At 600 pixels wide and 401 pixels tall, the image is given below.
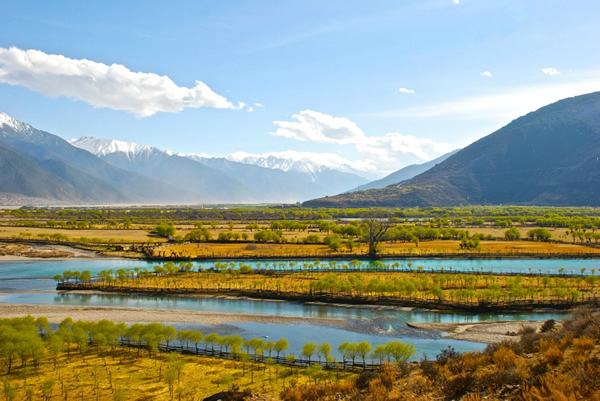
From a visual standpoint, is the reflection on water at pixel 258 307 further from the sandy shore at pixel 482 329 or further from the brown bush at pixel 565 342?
the brown bush at pixel 565 342

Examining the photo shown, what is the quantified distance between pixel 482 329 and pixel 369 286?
1531 centimetres

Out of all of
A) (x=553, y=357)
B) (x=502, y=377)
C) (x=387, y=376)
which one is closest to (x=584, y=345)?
(x=553, y=357)

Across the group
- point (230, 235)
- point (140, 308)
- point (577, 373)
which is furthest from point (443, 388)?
point (230, 235)

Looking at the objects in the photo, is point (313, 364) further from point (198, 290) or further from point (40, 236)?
point (40, 236)

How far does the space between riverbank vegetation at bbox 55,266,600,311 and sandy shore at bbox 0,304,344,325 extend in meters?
8.61

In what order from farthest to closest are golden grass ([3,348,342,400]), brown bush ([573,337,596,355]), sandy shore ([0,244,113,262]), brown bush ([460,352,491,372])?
sandy shore ([0,244,113,262]) < golden grass ([3,348,342,400]) < brown bush ([460,352,491,372]) < brown bush ([573,337,596,355])

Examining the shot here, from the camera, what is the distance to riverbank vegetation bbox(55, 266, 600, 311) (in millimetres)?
50219

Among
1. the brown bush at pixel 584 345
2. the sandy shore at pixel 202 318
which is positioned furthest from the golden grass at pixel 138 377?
the brown bush at pixel 584 345

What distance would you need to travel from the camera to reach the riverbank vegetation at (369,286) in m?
50.2

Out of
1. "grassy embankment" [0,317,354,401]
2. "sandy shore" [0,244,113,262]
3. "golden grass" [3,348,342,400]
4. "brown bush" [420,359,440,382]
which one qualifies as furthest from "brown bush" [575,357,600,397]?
"sandy shore" [0,244,113,262]

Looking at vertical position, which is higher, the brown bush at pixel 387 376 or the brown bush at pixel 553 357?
the brown bush at pixel 553 357

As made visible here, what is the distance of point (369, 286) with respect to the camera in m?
54.2

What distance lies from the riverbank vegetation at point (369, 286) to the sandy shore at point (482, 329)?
5768 mm

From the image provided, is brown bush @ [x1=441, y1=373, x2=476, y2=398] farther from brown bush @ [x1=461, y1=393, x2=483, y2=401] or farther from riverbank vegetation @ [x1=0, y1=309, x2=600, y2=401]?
brown bush @ [x1=461, y1=393, x2=483, y2=401]
